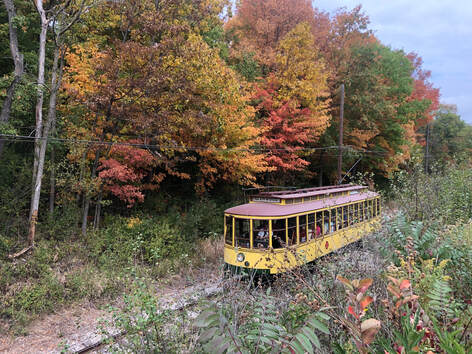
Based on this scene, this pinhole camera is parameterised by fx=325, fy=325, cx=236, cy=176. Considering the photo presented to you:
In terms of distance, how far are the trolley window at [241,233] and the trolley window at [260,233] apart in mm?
219

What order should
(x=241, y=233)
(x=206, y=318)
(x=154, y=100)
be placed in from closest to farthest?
(x=206, y=318)
(x=241, y=233)
(x=154, y=100)

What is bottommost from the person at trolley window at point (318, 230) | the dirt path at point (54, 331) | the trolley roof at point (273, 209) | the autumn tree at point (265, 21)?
the dirt path at point (54, 331)

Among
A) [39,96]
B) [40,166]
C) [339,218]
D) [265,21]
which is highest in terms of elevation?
[265,21]

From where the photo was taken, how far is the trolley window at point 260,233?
902 cm

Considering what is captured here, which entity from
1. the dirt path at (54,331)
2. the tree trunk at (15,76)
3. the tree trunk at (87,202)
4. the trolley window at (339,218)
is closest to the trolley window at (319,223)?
the trolley window at (339,218)

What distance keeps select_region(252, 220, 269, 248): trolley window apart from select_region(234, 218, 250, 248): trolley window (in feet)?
0.72

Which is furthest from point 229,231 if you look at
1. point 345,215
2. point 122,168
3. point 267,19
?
point 267,19

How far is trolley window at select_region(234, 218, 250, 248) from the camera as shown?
30.5ft

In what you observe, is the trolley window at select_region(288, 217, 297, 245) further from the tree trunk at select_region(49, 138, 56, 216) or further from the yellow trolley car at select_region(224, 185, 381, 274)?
the tree trunk at select_region(49, 138, 56, 216)

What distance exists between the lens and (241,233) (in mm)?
9438

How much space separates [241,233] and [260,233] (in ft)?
2.04

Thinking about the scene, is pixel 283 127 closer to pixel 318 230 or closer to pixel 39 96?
pixel 318 230

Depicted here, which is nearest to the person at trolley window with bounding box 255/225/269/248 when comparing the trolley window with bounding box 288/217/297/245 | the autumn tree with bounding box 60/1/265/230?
the trolley window with bounding box 288/217/297/245

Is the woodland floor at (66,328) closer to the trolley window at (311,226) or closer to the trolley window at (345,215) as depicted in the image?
the trolley window at (311,226)
